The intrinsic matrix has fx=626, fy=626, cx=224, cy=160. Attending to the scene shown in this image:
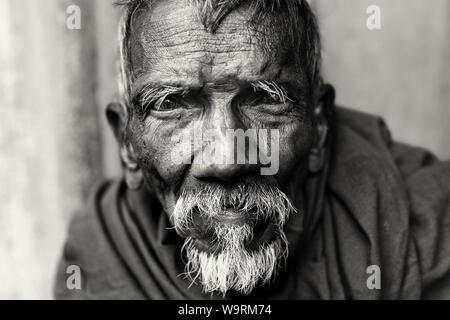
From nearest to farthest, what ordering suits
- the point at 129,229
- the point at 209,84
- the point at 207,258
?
the point at 209,84 → the point at 207,258 → the point at 129,229

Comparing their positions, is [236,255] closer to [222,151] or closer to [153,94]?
[222,151]

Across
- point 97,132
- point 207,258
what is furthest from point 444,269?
point 97,132

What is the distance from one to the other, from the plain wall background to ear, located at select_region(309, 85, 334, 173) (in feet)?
2.62

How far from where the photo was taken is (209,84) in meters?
1.66

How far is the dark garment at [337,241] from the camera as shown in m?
1.96

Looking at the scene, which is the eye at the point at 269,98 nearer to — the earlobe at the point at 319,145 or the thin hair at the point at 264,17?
the thin hair at the point at 264,17

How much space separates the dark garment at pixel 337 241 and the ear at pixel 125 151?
0.30 ft

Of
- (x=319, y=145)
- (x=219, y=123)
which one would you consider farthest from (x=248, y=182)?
(x=319, y=145)

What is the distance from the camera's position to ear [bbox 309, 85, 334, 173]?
2019 mm

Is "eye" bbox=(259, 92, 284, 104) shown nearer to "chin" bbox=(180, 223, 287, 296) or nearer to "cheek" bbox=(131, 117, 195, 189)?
"cheek" bbox=(131, 117, 195, 189)

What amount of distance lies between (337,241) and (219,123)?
650 millimetres

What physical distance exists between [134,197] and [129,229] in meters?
0.11

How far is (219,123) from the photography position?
1.66 metres

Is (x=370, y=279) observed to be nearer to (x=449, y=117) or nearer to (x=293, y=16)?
(x=293, y=16)
